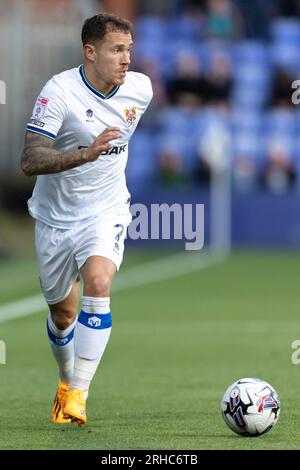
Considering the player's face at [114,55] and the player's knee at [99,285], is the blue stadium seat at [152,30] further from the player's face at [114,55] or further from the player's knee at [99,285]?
the player's knee at [99,285]

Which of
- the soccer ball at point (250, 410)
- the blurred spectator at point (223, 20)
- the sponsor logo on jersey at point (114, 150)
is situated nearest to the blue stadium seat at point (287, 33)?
the blurred spectator at point (223, 20)

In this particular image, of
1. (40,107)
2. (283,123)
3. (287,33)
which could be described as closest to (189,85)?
(283,123)

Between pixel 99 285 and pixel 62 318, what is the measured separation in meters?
0.79

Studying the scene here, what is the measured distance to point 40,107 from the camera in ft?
23.7

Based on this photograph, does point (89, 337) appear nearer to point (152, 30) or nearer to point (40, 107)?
point (40, 107)

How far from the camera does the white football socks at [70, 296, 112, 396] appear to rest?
7.11 meters

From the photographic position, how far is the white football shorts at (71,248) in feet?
24.0

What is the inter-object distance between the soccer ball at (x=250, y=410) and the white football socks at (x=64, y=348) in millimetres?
1329

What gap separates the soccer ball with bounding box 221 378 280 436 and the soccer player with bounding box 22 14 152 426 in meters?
0.83

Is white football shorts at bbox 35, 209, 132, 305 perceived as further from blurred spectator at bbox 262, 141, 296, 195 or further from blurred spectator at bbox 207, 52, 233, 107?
blurred spectator at bbox 207, 52, 233, 107

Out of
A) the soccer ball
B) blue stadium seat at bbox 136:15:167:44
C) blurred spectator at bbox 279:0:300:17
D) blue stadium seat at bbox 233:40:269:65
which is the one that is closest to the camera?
the soccer ball

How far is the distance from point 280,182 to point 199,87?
2.85 m

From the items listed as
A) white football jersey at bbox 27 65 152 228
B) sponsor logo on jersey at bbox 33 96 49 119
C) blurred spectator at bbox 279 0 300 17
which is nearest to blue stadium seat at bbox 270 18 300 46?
blurred spectator at bbox 279 0 300 17
